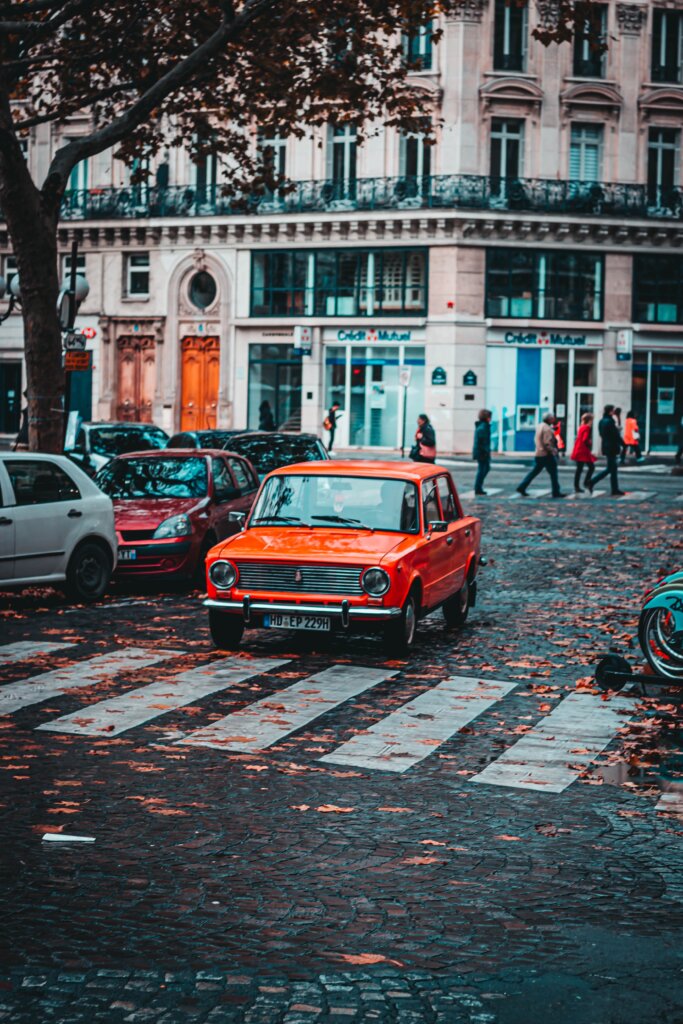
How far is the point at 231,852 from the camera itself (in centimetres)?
732

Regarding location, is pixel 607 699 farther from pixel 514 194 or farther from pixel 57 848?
pixel 514 194

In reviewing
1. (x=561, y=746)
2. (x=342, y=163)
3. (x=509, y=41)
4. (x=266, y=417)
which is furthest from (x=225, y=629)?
(x=509, y=41)

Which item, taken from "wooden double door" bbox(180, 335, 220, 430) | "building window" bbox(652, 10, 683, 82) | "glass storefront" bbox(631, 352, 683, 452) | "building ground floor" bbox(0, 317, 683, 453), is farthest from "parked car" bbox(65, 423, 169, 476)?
"building window" bbox(652, 10, 683, 82)

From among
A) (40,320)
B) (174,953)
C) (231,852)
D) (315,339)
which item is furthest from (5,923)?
(315,339)

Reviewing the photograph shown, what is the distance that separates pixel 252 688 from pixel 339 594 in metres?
1.59

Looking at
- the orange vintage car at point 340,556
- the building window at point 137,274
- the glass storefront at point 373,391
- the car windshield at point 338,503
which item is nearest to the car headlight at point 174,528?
the orange vintage car at point 340,556

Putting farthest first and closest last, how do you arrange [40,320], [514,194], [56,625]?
[514,194] → [40,320] → [56,625]

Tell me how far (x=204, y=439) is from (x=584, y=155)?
31026 mm

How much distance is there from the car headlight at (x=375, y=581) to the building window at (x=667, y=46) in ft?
147

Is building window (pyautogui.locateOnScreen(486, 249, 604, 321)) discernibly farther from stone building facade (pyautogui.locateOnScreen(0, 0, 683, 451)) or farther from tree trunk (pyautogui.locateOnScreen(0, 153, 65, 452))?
tree trunk (pyautogui.locateOnScreen(0, 153, 65, 452))

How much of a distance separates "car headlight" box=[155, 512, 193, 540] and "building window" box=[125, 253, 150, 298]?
3993 centimetres

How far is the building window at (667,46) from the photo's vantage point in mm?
53875

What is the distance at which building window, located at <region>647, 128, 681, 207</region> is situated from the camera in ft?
177

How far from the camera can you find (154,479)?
1973 centimetres
